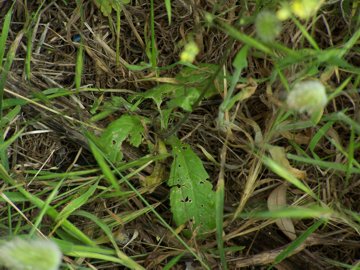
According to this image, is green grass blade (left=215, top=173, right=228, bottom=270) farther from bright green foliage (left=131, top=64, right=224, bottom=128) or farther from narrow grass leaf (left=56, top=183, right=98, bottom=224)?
narrow grass leaf (left=56, top=183, right=98, bottom=224)

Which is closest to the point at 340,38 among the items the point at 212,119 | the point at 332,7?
the point at 332,7

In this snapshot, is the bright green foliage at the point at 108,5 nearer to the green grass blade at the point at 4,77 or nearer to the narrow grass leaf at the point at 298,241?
the green grass blade at the point at 4,77

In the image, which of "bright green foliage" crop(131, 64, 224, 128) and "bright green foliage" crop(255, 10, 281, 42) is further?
"bright green foliage" crop(131, 64, 224, 128)

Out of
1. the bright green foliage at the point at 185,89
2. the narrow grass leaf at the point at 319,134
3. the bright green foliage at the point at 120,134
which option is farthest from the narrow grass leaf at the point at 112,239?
the narrow grass leaf at the point at 319,134

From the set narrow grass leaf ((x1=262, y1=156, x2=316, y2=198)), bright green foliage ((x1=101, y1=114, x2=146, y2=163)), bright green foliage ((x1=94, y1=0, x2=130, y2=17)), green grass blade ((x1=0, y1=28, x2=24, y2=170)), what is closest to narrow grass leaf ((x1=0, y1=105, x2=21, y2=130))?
green grass blade ((x1=0, y1=28, x2=24, y2=170))

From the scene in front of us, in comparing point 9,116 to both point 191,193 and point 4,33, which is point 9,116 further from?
point 191,193

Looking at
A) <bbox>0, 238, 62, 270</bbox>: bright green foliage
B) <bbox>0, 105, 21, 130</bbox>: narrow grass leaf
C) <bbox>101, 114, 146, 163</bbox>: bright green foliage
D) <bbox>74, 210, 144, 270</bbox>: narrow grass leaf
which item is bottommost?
<bbox>74, 210, 144, 270</bbox>: narrow grass leaf
